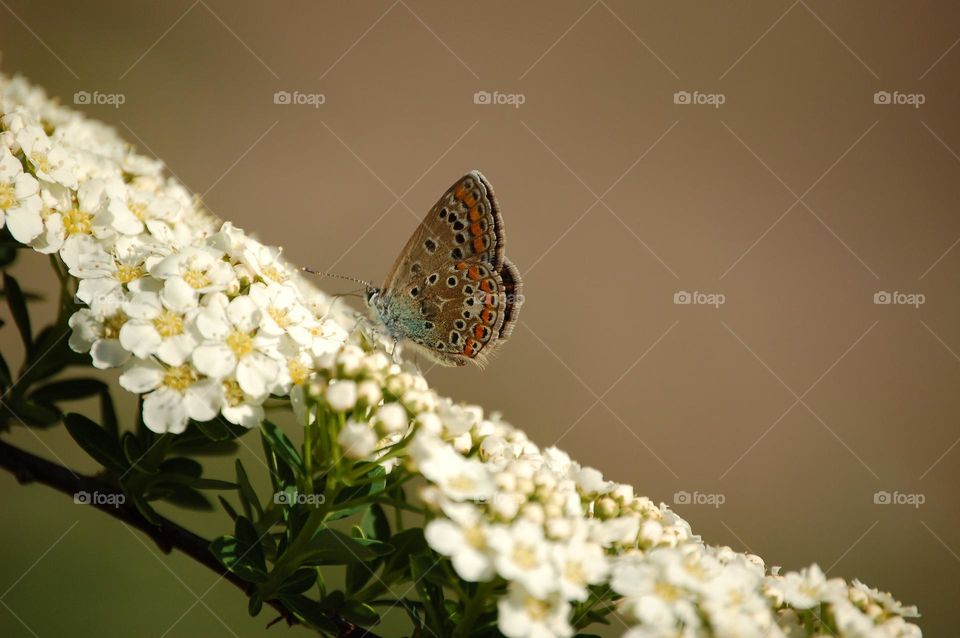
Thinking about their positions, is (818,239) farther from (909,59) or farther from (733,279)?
(909,59)

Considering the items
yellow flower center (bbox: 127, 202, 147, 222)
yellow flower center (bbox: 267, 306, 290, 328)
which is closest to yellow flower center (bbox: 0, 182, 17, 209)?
yellow flower center (bbox: 127, 202, 147, 222)

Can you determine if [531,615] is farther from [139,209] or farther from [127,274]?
[139,209]

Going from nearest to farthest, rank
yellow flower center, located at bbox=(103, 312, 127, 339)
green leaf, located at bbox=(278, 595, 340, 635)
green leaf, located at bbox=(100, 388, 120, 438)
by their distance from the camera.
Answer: green leaf, located at bbox=(278, 595, 340, 635)
yellow flower center, located at bbox=(103, 312, 127, 339)
green leaf, located at bbox=(100, 388, 120, 438)

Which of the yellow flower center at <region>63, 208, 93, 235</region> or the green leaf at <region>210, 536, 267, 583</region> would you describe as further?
the yellow flower center at <region>63, 208, 93, 235</region>

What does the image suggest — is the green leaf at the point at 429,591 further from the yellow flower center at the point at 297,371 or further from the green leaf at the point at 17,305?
the green leaf at the point at 17,305

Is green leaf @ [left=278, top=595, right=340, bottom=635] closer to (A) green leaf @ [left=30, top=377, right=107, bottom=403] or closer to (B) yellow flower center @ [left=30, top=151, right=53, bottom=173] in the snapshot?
(A) green leaf @ [left=30, top=377, right=107, bottom=403]

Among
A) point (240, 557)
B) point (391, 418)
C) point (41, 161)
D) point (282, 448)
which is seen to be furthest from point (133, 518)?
point (41, 161)

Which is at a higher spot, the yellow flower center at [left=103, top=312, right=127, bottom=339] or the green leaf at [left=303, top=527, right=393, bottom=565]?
the yellow flower center at [left=103, top=312, right=127, bottom=339]

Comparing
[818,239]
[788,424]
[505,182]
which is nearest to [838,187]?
[818,239]

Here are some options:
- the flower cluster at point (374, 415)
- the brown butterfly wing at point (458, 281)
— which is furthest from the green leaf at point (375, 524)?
the brown butterfly wing at point (458, 281)
